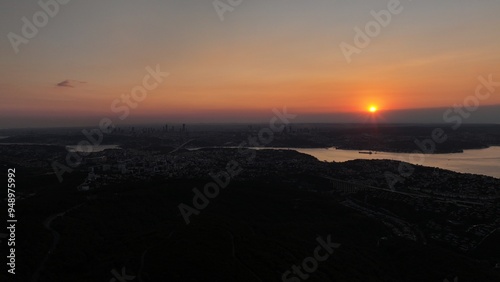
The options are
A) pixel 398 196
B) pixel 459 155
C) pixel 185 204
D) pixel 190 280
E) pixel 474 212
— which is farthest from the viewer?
pixel 459 155

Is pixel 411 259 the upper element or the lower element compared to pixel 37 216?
lower

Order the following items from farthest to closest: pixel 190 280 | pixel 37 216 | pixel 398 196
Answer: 1. pixel 398 196
2. pixel 37 216
3. pixel 190 280

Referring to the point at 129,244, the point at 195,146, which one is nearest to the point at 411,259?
the point at 129,244

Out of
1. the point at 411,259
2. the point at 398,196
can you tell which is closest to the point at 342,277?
the point at 411,259

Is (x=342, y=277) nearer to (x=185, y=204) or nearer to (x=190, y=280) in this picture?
(x=190, y=280)

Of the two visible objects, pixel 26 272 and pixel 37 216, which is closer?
pixel 26 272

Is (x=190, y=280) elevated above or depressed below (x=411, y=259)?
above

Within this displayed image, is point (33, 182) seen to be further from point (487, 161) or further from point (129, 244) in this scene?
point (487, 161)

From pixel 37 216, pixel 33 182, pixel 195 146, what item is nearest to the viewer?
pixel 37 216

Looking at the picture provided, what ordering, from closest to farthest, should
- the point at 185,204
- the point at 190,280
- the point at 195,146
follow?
the point at 190,280, the point at 185,204, the point at 195,146
